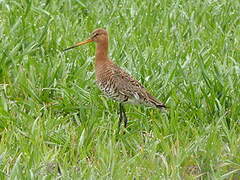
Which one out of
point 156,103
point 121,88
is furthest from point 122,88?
point 156,103

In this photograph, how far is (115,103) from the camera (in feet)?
26.3

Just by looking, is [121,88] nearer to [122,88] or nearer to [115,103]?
[122,88]

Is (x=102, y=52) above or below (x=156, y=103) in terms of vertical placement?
above

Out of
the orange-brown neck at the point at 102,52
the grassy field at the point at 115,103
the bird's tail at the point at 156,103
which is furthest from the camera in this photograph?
the orange-brown neck at the point at 102,52

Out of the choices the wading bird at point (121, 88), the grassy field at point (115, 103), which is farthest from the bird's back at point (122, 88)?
the grassy field at point (115, 103)

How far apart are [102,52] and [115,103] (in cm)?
44

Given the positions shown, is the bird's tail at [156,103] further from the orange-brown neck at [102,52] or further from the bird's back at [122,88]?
the orange-brown neck at [102,52]

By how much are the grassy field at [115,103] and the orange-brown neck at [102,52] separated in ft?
0.99

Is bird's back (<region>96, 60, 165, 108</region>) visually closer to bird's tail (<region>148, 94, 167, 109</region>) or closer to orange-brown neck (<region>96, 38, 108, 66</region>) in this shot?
bird's tail (<region>148, 94, 167, 109</region>)

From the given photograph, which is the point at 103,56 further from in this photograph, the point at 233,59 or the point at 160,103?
the point at 233,59

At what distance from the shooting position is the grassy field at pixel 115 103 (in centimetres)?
659

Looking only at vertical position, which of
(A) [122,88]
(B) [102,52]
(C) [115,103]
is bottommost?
(C) [115,103]

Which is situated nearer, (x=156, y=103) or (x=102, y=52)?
(x=156, y=103)

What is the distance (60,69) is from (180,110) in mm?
1234
